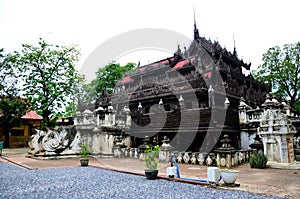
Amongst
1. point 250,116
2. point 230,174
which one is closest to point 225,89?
point 250,116

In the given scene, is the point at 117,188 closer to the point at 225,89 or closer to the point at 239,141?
the point at 239,141

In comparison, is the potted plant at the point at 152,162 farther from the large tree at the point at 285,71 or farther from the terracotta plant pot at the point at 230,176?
the large tree at the point at 285,71

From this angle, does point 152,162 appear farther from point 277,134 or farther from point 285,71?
point 285,71

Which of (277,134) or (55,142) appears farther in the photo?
(55,142)

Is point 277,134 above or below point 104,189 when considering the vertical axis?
above

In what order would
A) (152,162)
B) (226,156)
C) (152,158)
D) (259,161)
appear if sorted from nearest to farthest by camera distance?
(152,158), (152,162), (259,161), (226,156)

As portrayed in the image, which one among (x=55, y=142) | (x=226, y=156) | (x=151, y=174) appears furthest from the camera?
(x=55, y=142)

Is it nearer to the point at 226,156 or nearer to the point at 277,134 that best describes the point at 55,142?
the point at 226,156

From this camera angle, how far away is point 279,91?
104 feet

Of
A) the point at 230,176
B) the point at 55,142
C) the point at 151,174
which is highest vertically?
the point at 55,142

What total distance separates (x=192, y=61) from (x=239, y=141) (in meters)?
12.6

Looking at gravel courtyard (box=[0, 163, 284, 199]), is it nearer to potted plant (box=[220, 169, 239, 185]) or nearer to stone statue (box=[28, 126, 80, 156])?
potted plant (box=[220, 169, 239, 185])

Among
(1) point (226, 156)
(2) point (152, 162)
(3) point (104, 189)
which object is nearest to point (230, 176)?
(2) point (152, 162)

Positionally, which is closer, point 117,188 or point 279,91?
point 117,188
